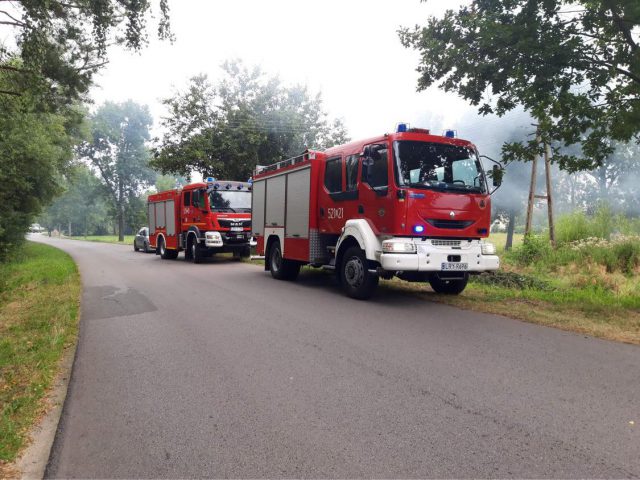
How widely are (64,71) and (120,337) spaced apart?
750 cm

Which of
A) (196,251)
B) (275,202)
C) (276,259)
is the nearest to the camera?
(275,202)

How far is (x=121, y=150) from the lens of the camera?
58500 mm

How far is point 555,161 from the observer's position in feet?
25.2

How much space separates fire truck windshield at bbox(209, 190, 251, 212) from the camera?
15688 mm

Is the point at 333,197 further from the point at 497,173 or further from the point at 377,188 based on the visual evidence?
the point at 497,173

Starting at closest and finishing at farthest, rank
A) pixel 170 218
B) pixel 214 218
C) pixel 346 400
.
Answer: pixel 346 400
pixel 214 218
pixel 170 218

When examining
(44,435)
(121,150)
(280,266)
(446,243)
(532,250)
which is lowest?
(44,435)

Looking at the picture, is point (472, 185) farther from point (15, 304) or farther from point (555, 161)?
point (15, 304)

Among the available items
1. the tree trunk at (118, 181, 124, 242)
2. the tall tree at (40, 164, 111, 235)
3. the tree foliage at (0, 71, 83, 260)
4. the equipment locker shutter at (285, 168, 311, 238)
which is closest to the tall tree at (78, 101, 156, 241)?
the tree trunk at (118, 181, 124, 242)

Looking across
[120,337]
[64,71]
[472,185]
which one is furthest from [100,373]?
[64,71]

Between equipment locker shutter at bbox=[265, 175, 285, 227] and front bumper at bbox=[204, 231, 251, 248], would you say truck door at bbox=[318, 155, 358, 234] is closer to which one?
equipment locker shutter at bbox=[265, 175, 285, 227]

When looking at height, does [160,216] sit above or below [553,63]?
below

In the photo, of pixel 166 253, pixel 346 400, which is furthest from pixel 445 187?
pixel 166 253

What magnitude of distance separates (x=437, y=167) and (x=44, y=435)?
6571 mm
